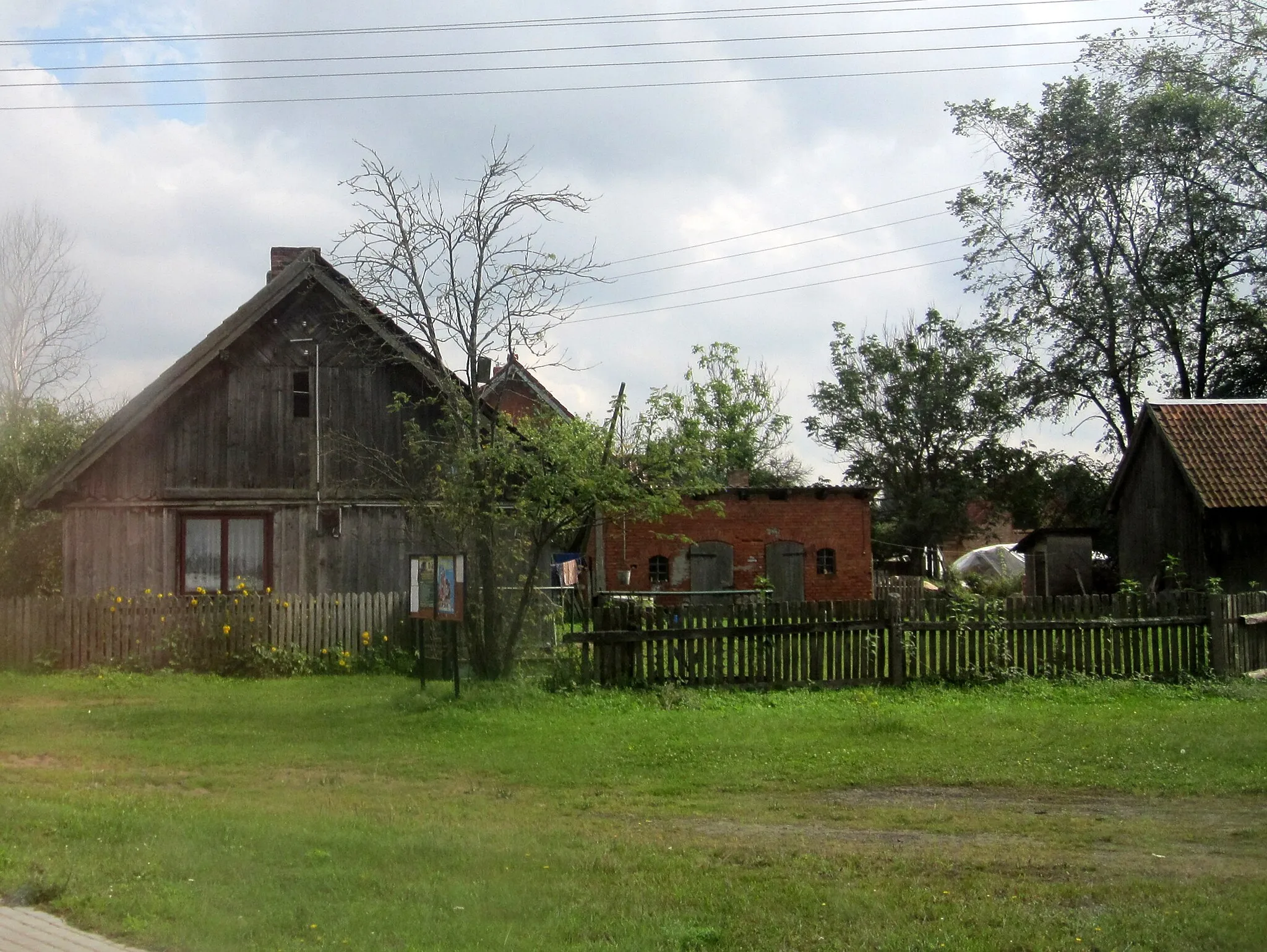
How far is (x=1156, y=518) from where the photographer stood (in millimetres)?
Answer: 31984

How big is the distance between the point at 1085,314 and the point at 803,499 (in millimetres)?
13322

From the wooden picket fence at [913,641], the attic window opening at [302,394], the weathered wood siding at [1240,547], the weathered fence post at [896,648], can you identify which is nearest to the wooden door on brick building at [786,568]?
the weathered wood siding at [1240,547]

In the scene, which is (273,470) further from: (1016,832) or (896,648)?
(1016,832)

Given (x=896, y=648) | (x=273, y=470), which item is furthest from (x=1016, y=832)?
(x=273, y=470)

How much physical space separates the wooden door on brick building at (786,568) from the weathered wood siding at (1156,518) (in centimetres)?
880

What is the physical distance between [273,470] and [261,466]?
220 mm

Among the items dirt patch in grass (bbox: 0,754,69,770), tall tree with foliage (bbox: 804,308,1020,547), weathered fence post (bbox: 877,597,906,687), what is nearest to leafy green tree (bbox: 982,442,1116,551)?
tall tree with foliage (bbox: 804,308,1020,547)

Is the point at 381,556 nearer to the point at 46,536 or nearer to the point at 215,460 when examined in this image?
the point at 215,460

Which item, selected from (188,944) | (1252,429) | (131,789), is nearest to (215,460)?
(131,789)

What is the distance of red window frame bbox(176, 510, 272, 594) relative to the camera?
22.8 meters

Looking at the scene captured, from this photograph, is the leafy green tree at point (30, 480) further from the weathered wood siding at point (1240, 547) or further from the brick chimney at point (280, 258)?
the weathered wood siding at point (1240, 547)

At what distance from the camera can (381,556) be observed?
77.8 ft

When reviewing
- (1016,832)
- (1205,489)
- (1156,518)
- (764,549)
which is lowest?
(1016,832)

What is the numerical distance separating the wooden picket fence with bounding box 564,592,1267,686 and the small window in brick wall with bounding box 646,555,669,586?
20.0 metres
